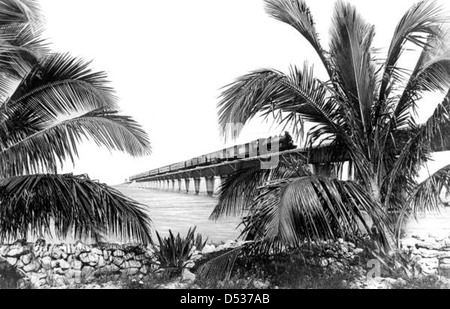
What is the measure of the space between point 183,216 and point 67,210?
1389 mm

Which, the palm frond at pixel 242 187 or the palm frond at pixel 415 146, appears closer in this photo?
the palm frond at pixel 415 146

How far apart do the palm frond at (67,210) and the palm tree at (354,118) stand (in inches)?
43.0

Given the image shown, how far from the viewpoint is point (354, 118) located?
15.5ft

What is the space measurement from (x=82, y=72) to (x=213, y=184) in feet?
7.01

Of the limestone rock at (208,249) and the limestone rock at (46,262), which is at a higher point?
the limestone rock at (208,249)

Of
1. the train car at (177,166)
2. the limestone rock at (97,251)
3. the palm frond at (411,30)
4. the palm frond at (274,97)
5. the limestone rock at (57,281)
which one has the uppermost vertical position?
the palm frond at (411,30)

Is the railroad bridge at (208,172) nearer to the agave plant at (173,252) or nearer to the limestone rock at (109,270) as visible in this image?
the agave plant at (173,252)

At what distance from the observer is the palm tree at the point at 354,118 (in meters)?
4.36

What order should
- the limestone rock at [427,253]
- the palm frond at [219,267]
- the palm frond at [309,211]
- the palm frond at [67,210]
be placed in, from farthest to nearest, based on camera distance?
1. the limestone rock at [427,253]
2. the palm frond at [219,267]
3. the palm frond at [67,210]
4. the palm frond at [309,211]

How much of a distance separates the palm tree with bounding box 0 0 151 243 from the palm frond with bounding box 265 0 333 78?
206 cm

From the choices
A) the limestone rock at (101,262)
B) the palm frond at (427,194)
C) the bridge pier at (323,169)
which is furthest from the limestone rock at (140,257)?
the palm frond at (427,194)
